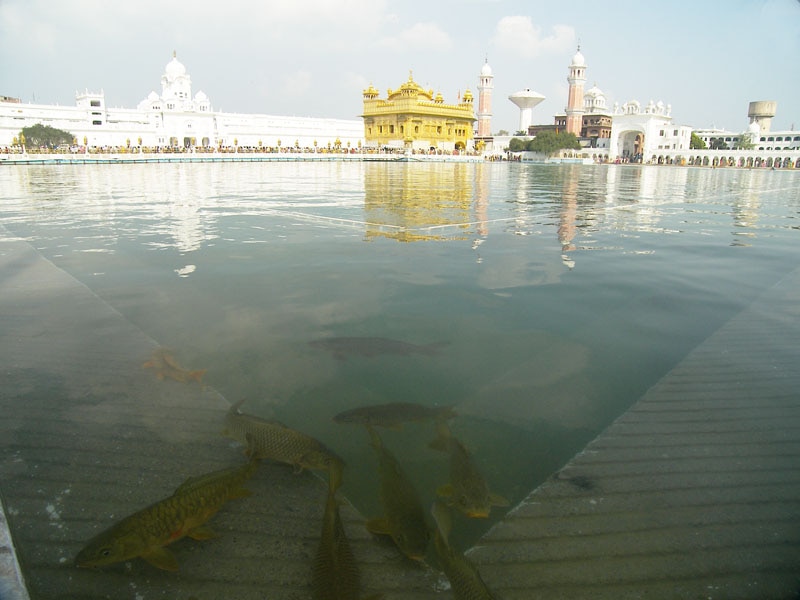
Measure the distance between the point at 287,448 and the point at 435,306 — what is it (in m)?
2.19

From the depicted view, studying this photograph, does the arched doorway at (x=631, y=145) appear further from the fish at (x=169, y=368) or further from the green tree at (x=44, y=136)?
the fish at (x=169, y=368)

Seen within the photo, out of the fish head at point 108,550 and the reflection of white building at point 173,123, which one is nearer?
the fish head at point 108,550

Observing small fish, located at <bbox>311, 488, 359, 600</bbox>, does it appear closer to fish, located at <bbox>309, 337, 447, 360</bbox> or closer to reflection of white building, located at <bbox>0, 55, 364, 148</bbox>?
fish, located at <bbox>309, 337, 447, 360</bbox>

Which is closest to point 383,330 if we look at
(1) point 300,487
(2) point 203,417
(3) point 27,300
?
(2) point 203,417

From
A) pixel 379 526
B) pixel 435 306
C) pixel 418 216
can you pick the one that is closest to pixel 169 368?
pixel 379 526

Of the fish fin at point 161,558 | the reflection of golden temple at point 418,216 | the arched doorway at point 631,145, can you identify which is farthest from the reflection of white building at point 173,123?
the fish fin at point 161,558

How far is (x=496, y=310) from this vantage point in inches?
156

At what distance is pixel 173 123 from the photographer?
63.0 metres

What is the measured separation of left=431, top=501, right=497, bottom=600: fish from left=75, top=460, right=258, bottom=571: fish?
0.71 m

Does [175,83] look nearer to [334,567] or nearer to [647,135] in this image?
[647,135]

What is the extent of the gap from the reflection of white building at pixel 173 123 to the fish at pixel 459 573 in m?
64.8

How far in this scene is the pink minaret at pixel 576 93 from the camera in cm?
7944

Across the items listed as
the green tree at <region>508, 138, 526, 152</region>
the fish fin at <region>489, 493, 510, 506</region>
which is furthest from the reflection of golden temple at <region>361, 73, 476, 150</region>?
the fish fin at <region>489, 493, 510, 506</region>

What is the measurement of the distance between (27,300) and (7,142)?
6270 centimetres
